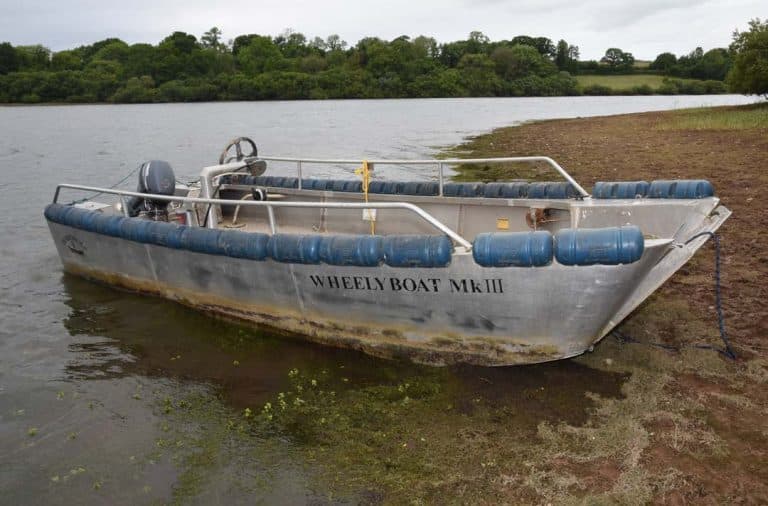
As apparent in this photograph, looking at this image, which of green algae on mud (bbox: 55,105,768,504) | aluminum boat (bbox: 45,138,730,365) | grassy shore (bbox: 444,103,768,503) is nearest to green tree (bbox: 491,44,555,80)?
grassy shore (bbox: 444,103,768,503)

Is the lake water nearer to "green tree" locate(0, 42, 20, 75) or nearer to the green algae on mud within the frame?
the green algae on mud

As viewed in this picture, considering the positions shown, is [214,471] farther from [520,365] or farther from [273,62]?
[273,62]

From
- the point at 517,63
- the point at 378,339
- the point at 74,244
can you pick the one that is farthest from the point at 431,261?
the point at 517,63

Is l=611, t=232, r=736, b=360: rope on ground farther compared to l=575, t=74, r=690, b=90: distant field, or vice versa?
l=575, t=74, r=690, b=90: distant field

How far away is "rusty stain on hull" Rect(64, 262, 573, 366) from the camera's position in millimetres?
5766

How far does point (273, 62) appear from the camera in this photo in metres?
91.4

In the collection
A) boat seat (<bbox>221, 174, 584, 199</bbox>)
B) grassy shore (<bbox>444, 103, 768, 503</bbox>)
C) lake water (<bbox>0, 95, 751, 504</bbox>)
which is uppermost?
boat seat (<bbox>221, 174, 584, 199</bbox>)

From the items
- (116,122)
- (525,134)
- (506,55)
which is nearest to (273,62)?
(506,55)

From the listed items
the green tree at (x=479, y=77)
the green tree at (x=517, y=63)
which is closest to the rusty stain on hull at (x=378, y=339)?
the green tree at (x=479, y=77)

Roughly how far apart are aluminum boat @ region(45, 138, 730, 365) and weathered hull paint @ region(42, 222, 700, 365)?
1cm

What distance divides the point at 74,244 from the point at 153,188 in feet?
5.73

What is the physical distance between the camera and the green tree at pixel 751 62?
31469 mm

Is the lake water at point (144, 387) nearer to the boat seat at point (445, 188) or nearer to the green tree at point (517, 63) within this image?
the boat seat at point (445, 188)

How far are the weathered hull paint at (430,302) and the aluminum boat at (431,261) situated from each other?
1 cm
